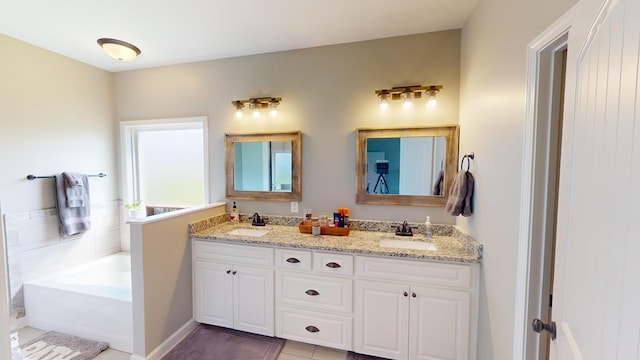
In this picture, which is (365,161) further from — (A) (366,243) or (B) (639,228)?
(B) (639,228)

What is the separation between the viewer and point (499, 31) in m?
1.53

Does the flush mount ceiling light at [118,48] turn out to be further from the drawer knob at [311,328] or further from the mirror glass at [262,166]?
the drawer knob at [311,328]

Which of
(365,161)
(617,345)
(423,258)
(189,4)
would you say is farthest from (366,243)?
(189,4)

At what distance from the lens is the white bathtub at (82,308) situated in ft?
7.13

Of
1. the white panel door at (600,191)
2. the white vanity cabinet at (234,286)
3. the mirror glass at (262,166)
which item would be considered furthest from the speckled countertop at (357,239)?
the white panel door at (600,191)

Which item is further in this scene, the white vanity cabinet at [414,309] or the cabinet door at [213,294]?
the cabinet door at [213,294]

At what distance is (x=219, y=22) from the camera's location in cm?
216

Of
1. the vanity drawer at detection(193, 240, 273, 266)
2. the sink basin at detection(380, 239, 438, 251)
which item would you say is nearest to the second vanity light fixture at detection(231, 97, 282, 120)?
the vanity drawer at detection(193, 240, 273, 266)

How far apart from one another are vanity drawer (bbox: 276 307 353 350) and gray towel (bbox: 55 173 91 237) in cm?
234

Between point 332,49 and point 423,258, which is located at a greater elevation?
point 332,49

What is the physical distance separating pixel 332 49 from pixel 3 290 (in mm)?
A: 2593

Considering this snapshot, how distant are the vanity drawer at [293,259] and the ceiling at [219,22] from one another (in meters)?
1.87

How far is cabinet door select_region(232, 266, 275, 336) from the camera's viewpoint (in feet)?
7.29

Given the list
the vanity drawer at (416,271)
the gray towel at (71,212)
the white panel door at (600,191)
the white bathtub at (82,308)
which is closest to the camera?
the white panel door at (600,191)
